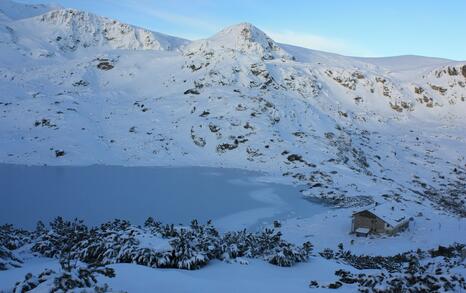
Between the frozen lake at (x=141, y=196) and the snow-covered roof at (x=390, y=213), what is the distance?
555 cm

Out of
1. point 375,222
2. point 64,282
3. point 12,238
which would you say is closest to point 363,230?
point 375,222

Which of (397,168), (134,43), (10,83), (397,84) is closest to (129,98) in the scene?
(10,83)

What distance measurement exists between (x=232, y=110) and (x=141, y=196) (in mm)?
31429

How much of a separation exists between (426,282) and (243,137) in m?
51.3

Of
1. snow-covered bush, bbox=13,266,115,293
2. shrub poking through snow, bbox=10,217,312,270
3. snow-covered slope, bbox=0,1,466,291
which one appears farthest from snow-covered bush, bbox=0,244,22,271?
snow-covered slope, bbox=0,1,466,291

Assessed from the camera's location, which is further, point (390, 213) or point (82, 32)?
point (82, 32)

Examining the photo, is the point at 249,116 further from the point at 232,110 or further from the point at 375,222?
the point at 375,222

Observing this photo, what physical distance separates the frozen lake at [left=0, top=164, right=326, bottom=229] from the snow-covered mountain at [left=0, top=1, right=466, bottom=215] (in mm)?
4733

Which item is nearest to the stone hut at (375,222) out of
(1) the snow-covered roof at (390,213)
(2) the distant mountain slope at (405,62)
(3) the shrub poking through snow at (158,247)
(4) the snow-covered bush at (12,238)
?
(1) the snow-covered roof at (390,213)

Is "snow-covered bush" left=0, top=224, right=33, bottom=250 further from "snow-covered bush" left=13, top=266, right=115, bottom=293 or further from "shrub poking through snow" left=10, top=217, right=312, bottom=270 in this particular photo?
"snow-covered bush" left=13, top=266, right=115, bottom=293

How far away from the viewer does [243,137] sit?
59.0 metres

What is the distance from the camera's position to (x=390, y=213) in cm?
2998

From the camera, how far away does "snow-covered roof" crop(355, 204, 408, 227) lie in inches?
1134

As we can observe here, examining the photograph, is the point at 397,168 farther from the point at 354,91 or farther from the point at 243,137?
the point at 354,91
